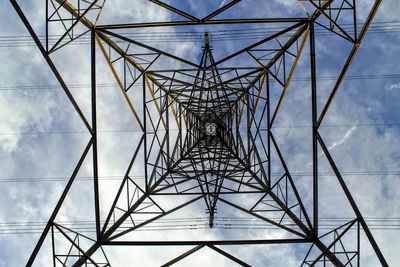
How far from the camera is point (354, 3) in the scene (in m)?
10.7

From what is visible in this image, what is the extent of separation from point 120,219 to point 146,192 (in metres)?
2.19

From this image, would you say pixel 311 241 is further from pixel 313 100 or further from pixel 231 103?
pixel 231 103

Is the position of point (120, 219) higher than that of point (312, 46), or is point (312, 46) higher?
point (312, 46)

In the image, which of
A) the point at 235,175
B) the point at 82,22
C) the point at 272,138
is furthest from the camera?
the point at 235,175

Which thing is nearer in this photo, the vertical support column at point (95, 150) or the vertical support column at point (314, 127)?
the vertical support column at point (314, 127)

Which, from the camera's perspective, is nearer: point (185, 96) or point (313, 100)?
point (313, 100)

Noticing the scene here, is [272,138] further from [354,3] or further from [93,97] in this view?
[93,97]

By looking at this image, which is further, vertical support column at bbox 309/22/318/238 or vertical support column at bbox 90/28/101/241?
vertical support column at bbox 90/28/101/241

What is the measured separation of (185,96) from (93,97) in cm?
1060

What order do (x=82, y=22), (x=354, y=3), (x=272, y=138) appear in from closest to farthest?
(x=354, y=3) < (x=82, y=22) < (x=272, y=138)

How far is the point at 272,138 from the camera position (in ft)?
53.5

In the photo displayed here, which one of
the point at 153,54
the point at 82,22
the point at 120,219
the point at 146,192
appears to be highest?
the point at 153,54

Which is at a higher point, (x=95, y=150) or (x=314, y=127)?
(x=314, y=127)

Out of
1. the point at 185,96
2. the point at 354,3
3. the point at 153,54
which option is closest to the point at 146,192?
the point at 153,54
